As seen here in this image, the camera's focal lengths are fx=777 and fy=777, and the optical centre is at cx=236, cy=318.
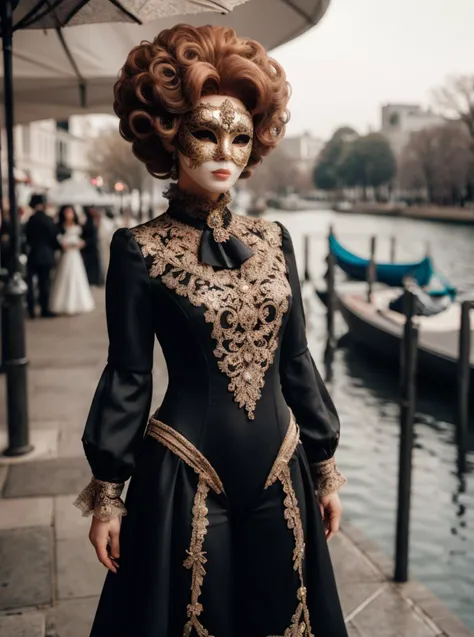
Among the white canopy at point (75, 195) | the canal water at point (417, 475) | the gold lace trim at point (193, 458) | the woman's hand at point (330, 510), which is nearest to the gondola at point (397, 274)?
the canal water at point (417, 475)

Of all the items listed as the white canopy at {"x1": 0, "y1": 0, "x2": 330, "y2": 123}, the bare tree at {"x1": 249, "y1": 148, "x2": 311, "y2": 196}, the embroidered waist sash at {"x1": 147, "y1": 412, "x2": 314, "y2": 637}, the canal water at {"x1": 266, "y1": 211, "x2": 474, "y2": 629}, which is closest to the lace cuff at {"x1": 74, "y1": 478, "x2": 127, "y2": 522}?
the embroidered waist sash at {"x1": 147, "y1": 412, "x2": 314, "y2": 637}

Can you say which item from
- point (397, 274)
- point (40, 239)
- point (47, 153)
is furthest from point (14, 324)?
point (47, 153)

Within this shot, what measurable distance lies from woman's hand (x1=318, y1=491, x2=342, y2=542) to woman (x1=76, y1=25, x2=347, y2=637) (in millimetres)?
164

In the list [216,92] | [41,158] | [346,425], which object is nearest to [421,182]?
[41,158]

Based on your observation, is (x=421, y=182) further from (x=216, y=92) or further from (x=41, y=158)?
(x=216, y=92)

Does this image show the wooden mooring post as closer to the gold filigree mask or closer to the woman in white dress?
the woman in white dress

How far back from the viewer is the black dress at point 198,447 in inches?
81.0

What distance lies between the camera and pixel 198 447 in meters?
2.08

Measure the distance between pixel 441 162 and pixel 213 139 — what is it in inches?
2955

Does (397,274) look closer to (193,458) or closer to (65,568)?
(65,568)

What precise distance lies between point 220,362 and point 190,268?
0.27 metres

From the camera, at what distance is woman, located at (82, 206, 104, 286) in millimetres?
15102

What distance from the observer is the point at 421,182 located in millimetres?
85500

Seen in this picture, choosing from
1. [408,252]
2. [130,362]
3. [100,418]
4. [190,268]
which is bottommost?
[408,252]
